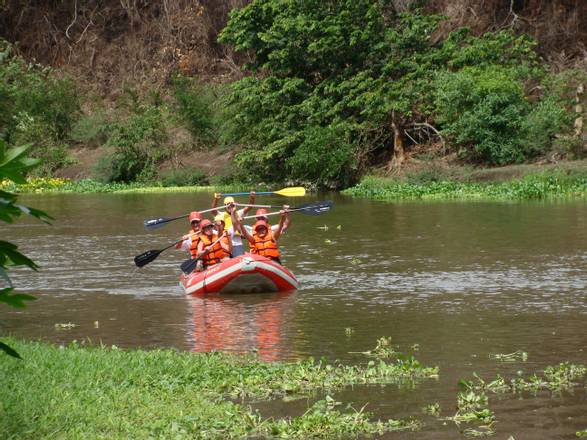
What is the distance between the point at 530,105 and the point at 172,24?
2173 centimetres

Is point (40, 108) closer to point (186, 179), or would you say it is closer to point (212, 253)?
point (186, 179)

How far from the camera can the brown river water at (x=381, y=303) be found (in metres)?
9.65

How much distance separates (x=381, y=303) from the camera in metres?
15.1

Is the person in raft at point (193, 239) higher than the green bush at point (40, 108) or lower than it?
lower

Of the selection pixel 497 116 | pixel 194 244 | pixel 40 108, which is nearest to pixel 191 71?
pixel 40 108

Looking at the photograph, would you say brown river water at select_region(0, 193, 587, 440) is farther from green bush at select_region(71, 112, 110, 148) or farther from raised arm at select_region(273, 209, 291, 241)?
green bush at select_region(71, 112, 110, 148)

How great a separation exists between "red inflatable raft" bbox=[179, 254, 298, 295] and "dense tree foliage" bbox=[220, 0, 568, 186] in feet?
70.5

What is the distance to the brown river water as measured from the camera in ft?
31.7

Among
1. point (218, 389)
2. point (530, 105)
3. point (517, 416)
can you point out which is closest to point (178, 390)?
point (218, 389)

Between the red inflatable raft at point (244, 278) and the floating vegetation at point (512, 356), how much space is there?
18.4ft

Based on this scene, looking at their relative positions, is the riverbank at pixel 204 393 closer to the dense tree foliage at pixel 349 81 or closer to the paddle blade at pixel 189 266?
the paddle blade at pixel 189 266

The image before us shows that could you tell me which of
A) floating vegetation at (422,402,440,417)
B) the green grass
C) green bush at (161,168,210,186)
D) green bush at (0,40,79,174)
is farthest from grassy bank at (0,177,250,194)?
floating vegetation at (422,402,440,417)

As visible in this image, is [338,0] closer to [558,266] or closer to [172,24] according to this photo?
[172,24]

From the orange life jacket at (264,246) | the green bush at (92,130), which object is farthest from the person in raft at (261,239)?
the green bush at (92,130)
